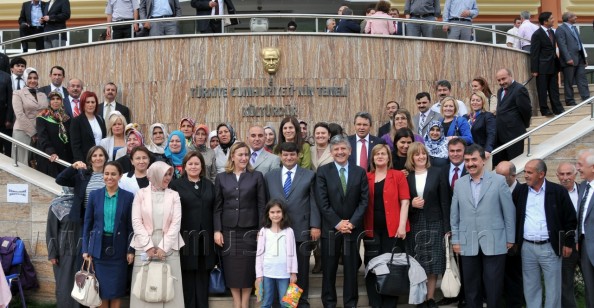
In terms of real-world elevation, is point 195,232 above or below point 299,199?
below

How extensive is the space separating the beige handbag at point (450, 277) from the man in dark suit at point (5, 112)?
7.27m

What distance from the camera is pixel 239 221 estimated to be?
10016mm

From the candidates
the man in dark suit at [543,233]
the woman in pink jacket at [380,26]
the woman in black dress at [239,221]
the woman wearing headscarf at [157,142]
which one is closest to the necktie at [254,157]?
the woman in black dress at [239,221]

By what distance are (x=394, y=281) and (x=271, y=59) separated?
6.34 meters

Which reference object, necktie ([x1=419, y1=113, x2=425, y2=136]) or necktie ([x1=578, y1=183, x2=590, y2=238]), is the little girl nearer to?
necktie ([x1=578, y1=183, x2=590, y2=238])

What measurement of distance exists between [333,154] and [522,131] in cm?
385

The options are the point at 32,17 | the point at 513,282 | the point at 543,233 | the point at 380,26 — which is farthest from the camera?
the point at 32,17

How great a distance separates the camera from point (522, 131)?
12859mm

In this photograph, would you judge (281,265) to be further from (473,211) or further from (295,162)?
(473,211)

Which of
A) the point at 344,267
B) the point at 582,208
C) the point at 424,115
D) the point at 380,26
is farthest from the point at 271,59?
the point at 582,208

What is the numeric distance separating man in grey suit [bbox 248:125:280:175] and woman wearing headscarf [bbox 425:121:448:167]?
1921mm

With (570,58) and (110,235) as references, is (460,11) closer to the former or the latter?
(570,58)

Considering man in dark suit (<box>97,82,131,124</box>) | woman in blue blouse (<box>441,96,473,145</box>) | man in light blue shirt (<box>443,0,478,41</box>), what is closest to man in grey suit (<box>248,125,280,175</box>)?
woman in blue blouse (<box>441,96,473,145</box>)

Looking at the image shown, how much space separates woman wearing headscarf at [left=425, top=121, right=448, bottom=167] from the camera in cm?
1102
